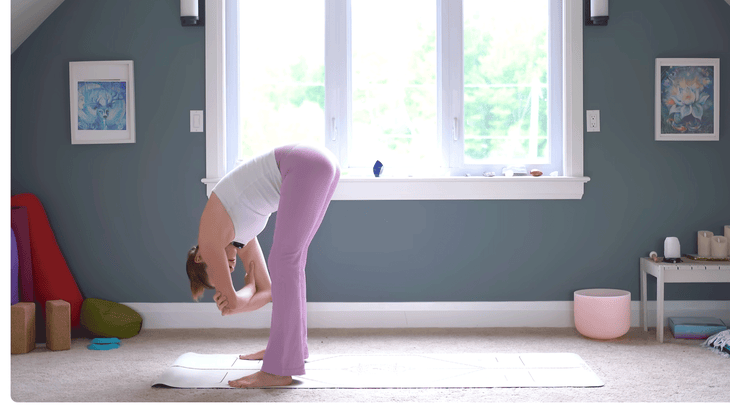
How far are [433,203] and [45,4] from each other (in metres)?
2.28

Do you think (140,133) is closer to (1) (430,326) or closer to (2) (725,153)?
(1) (430,326)

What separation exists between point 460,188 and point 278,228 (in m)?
1.33

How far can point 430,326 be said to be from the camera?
3385 mm

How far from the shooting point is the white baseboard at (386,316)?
3.38 m

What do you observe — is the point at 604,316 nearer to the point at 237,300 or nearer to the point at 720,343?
the point at 720,343

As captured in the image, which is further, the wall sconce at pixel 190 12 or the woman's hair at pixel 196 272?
the wall sconce at pixel 190 12

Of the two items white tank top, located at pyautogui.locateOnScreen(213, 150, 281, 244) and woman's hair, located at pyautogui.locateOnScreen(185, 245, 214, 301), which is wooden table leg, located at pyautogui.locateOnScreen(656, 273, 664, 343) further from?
woman's hair, located at pyautogui.locateOnScreen(185, 245, 214, 301)

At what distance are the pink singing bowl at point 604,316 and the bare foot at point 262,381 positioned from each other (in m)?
1.55

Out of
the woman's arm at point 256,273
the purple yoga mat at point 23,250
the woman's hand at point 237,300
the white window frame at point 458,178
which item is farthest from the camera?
the white window frame at point 458,178

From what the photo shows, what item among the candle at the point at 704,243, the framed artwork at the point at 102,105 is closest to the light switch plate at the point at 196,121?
the framed artwork at the point at 102,105

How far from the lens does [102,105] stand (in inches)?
132

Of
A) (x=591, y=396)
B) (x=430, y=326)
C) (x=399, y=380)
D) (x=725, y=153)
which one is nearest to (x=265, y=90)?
(x=430, y=326)

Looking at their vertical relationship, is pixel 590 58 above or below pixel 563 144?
above

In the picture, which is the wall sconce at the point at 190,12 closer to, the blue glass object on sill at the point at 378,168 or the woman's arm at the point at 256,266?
the blue glass object on sill at the point at 378,168
